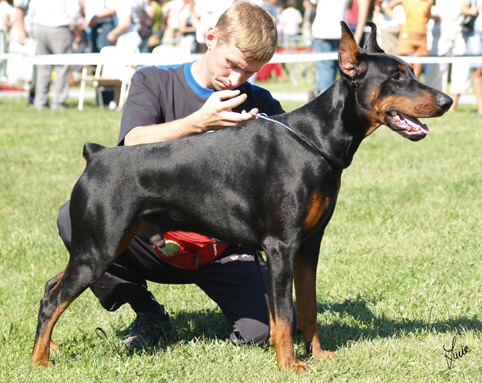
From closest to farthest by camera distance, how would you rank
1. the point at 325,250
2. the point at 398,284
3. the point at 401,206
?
the point at 398,284, the point at 325,250, the point at 401,206

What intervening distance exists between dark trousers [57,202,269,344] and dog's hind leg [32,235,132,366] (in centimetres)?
49

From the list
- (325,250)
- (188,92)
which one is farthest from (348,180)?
(188,92)

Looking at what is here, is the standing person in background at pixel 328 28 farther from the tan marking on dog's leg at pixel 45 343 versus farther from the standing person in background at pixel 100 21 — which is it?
the tan marking on dog's leg at pixel 45 343

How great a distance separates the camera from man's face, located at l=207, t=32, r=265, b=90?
165 inches

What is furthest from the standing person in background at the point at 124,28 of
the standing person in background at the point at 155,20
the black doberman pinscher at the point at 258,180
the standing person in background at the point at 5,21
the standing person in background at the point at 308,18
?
the black doberman pinscher at the point at 258,180

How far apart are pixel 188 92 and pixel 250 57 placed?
0.44 m

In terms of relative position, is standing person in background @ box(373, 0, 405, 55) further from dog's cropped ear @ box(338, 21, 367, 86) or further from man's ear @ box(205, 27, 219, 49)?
dog's cropped ear @ box(338, 21, 367, 86)

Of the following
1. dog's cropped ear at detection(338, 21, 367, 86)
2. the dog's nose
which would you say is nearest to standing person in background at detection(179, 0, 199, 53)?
dog's cropped ear at detection(338, 21, 367, 86)

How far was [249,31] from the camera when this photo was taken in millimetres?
4141

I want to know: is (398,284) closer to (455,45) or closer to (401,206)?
(401,206)

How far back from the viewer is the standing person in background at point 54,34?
14.4 metres

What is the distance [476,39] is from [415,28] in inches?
40.4

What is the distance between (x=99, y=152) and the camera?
3986mm

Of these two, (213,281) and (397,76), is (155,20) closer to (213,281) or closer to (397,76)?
(213,281)
